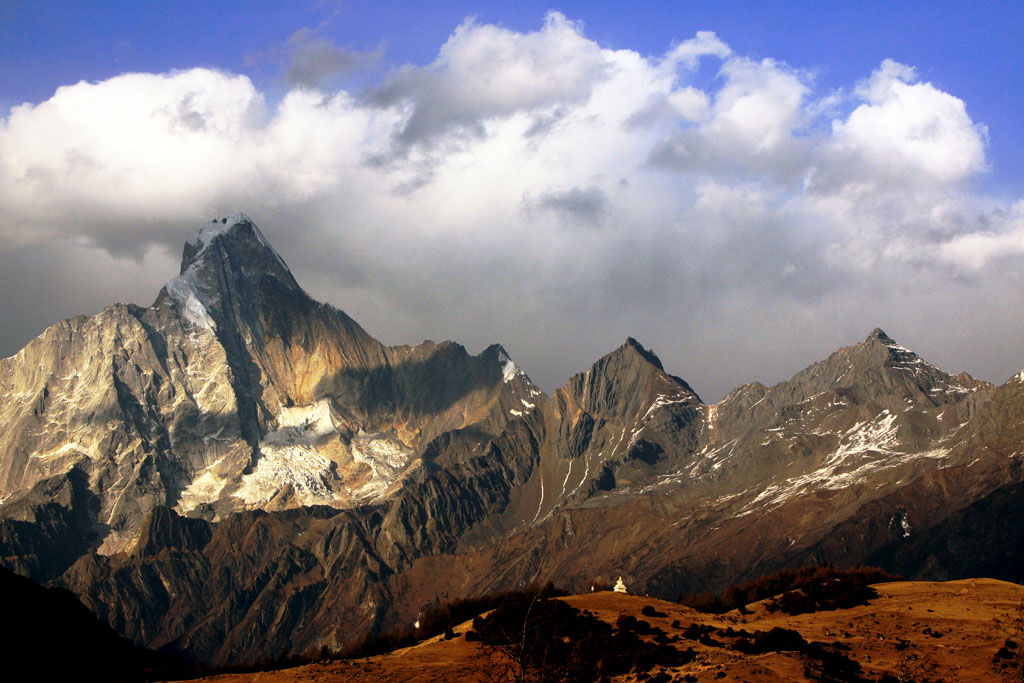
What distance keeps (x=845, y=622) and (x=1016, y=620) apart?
492 inches

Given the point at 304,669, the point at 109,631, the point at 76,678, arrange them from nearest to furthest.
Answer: the point at 304,669, the point at 76,678, the point at 109,631

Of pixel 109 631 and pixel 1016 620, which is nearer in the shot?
pixel 1016 620

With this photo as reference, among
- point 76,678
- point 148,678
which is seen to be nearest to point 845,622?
point 148,678

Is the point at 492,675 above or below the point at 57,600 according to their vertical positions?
below

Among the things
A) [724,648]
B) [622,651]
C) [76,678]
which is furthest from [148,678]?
[724,648]

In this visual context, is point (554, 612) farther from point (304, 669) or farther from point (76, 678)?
point (76, 678)

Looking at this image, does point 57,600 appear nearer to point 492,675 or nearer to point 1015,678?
point 492,675

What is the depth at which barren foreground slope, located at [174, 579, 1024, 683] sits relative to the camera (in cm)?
7538

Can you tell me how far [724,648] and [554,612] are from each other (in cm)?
1381

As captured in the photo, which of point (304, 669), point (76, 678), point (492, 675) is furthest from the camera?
point (76, 678)

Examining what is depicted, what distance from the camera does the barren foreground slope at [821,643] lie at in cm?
7538

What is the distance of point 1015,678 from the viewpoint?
236 ft

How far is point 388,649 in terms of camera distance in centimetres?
10650

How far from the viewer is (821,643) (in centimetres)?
8375
